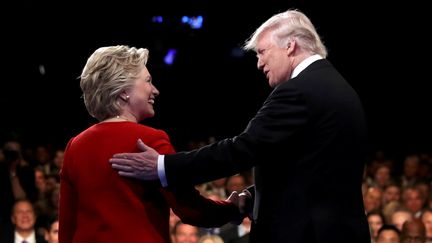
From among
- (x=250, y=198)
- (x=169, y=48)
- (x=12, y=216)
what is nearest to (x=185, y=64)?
(x=169, y=48)

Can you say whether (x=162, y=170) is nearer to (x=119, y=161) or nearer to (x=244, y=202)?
(x=119, y=161)

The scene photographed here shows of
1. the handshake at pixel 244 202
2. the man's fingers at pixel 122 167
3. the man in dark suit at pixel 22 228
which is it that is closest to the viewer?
the man's fingers at pixel 122 167

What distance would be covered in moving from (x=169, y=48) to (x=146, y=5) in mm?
810

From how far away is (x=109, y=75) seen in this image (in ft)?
9.77

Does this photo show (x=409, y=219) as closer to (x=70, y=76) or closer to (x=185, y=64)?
(x=185, y=64)

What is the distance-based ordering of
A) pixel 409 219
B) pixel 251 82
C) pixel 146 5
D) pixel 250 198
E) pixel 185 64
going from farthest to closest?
pixel 251 82 → pixel 185 64 → pixel 146 5 → pixel 409 219 → pixel 250 198

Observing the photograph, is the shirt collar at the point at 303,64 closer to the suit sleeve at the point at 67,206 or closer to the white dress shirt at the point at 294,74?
the white dress shirt at the point at 294,74

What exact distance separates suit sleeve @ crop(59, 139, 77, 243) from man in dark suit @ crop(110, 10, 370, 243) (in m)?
0.21

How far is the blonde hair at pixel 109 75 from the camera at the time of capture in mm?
2977

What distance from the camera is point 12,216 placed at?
24.5 feet

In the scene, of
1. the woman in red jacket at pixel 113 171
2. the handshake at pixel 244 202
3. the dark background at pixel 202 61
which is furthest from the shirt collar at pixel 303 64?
the dark background at pixel 202 61

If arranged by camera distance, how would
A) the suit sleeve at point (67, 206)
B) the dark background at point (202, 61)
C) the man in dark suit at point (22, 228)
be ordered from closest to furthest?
1. the suit sleeve at point (67, 206)
2. the man in dark suit at point (22, 228)
3. the dark background at point (202, 61)

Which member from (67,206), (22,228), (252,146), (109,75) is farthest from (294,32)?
(22,228)

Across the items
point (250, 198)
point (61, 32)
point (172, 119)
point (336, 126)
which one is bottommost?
point (172, 119)
